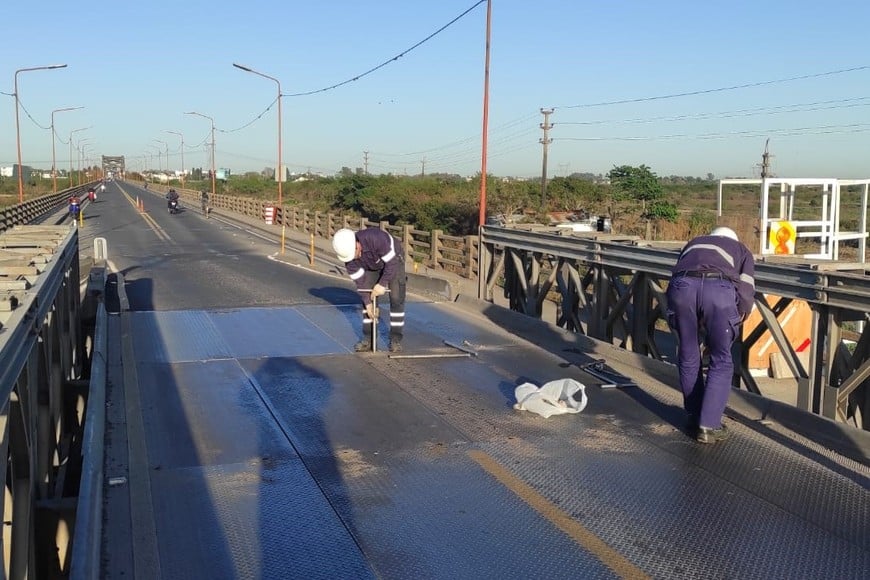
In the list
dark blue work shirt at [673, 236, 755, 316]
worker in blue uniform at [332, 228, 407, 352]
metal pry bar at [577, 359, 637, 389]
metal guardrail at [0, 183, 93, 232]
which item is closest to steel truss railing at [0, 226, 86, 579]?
worker in blue uniform at [332, 228, 407, 352]

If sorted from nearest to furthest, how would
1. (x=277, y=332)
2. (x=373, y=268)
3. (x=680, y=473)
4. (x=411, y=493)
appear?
(x=411, y=493) < (x=680, y=473) < (x=373, y=268) < (x=277, y=332)

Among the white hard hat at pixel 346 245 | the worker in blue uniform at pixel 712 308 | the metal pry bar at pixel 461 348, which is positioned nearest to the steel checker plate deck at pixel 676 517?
the worker in blue uniform at pixel 712 308

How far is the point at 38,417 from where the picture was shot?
695 cm

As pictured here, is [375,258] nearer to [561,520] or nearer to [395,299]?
[395,299]

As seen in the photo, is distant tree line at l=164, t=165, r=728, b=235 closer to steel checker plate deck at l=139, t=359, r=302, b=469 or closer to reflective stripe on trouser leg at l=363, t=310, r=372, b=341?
reflective stripe on trouser leg at l=363, t=310, r=372, b=341

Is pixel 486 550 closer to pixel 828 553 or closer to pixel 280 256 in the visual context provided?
pixel 828 553

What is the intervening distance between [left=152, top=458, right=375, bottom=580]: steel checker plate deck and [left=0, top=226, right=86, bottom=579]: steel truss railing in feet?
2.51

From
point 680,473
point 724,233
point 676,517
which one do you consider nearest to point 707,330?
point 724,233

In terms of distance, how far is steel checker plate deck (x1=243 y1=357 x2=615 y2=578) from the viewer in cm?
472

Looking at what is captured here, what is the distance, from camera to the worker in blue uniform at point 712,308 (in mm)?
6684

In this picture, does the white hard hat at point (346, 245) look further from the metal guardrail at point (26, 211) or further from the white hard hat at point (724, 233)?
the metal guardrail at point (26, 211)

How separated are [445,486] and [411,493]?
0.26 metres

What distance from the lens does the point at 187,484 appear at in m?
5.82

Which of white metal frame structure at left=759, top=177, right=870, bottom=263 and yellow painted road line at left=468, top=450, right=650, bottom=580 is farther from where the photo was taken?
white metal frame structure at left=759, top=177, right=870, bottom=263
